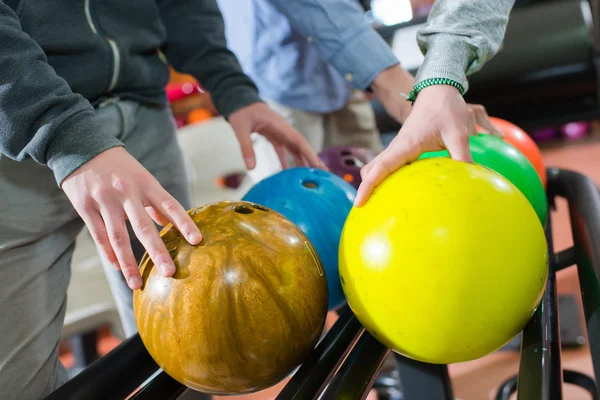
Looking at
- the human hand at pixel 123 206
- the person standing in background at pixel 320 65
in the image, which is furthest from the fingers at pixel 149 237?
the person standing in background at pixel 320 65

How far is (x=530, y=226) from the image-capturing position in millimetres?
699

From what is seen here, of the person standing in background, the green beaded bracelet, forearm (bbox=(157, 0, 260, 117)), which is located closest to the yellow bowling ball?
the green beaded bracelet

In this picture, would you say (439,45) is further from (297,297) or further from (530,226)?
(297,297)

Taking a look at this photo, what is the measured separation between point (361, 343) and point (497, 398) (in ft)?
2.69

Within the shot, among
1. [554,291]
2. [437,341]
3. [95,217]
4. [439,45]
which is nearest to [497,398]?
[554,291]

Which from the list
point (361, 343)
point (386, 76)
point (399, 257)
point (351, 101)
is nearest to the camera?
point (399, 257)

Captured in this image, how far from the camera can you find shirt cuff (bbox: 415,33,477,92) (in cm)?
81

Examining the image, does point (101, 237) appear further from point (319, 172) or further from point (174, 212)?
point (319, 172)

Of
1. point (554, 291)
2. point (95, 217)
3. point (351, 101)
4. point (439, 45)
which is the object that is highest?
point (439, 45)

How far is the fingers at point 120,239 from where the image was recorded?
706 mm

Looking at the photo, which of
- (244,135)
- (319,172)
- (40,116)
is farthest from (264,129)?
(40,116)

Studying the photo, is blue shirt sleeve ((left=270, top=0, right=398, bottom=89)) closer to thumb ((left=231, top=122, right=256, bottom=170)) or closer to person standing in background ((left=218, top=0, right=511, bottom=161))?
person standing in background ((left=218, top=0, right=511, bottom=161))

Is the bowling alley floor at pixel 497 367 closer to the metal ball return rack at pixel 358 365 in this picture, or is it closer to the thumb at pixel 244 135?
the metal ball return rack at pixel 358 365

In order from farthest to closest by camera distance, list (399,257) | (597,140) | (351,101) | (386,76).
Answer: (597,140), (351,101), (386,76), (399,257)
